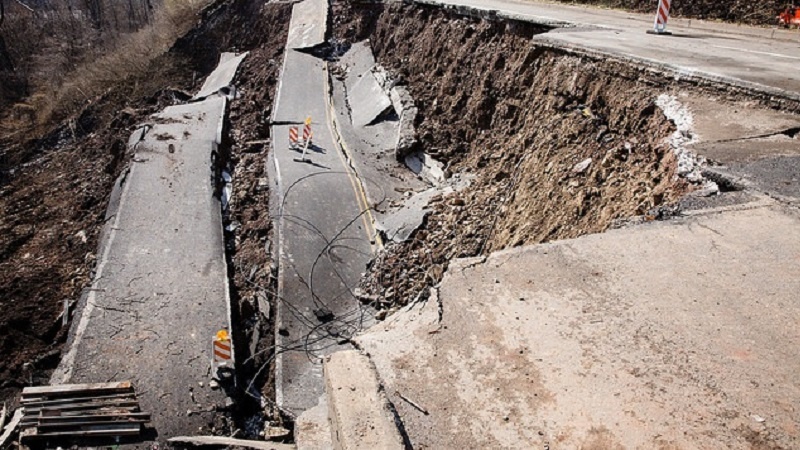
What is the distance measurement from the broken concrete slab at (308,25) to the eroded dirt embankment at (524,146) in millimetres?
7181

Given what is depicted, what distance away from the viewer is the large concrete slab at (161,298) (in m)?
6.66

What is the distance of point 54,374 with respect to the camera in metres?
6.88

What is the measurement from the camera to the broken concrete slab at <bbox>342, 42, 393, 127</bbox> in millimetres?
13602

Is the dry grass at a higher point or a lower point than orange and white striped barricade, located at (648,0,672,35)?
lower

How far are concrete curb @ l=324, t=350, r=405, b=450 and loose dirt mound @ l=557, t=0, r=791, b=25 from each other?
14319mm

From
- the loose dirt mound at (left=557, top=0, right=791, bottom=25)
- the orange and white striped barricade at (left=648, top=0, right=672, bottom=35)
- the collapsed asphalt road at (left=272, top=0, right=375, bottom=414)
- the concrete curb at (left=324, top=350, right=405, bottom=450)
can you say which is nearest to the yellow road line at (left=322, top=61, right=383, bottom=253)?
the collapsed asphalt road at (left=272, top=0, right=375, bottom=414)

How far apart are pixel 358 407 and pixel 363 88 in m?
13.5

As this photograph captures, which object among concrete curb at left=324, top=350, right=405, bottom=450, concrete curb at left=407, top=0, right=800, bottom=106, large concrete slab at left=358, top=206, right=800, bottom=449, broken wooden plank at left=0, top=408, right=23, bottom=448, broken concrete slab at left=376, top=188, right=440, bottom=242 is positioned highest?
concrete curb at left=407, top=0, right=800, bottom=106

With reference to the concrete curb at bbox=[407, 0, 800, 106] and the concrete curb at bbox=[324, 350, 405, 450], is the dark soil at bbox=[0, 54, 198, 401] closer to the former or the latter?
the concrete curb at bbox=[324, 350, 405, 450]

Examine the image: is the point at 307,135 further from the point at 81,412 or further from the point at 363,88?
the point at 81,412

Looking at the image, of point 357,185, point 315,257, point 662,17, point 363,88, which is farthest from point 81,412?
point 662,17

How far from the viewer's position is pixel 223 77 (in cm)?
1889

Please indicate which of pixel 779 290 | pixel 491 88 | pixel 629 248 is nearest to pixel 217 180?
pixel 491 88

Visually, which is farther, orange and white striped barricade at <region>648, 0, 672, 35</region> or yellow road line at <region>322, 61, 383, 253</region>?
orange and white striped barricade at <region>648, 0, 672, 35</region>
